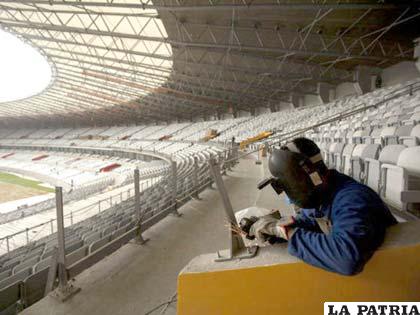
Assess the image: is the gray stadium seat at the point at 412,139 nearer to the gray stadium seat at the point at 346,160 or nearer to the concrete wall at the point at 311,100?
the gray stadium seat at the point at 346,160

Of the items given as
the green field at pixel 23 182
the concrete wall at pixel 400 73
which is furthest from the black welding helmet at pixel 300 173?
the green field at pixel 23 182

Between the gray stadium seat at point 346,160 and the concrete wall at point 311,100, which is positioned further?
the concrete wall at point 311,100

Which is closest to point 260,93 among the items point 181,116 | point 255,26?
point 255,26

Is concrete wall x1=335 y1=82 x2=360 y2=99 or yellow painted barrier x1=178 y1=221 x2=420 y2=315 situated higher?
concrete wall x1=335 y1=82 x2=360 y2=99

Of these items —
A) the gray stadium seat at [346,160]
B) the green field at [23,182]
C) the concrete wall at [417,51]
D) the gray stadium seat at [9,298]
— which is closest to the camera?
the gray stadium seat at [9,298]

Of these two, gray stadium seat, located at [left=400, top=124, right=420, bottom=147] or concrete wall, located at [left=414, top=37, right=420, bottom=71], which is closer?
gray stadium seat, located at [left=400, top=124, right=420, bottom=147]

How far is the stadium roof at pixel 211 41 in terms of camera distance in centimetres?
1015

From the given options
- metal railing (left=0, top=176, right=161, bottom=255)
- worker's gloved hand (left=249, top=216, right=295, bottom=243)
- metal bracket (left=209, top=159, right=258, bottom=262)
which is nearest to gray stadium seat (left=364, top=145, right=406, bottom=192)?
worker's gloved hand (left=249, top=216, right=295, bottom=243)

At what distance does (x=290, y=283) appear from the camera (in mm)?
1371

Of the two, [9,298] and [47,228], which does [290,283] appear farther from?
[47,228]

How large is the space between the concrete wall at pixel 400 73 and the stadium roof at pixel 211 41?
76 centimetres

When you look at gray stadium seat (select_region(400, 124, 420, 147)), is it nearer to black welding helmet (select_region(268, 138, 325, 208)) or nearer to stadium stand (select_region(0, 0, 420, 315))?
stadium stand (select_region(0, 0, 420, 315))

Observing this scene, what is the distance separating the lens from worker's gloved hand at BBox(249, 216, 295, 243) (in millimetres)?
1489

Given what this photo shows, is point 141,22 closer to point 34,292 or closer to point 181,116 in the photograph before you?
point 34,292
